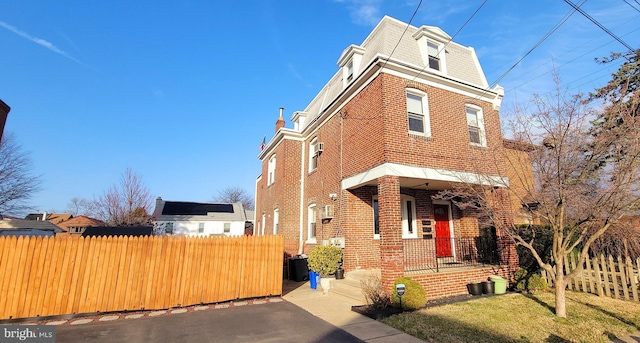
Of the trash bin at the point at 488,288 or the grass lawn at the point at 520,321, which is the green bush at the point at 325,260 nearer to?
the grass lawn at the point at 520,321

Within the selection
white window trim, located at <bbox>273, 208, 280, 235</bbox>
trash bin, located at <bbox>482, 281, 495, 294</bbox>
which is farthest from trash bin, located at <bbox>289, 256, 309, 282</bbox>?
trash bin, located at <bbox>482, 281, 495, 294</bbox>

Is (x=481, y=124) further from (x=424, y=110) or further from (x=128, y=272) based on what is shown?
(x=128, y=272)

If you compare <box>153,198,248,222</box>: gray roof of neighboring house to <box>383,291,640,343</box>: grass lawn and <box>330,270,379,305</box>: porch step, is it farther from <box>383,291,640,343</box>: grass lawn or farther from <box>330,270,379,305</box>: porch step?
<box>383,291,640,343</box>: grass lawn

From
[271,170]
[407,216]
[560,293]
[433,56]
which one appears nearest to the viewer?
[560,293]

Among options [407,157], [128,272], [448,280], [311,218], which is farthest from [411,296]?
[311,218]

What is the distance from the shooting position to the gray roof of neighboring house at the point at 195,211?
118 ft

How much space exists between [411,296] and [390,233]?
1.63 m

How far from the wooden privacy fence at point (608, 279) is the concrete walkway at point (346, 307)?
6464 millimetres

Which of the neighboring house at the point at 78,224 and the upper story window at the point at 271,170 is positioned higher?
the upper story window at the point at 271,170

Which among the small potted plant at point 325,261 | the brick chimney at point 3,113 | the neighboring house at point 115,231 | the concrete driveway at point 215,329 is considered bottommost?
the concrete driveway at point 215,329

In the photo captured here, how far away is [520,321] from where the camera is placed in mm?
6051

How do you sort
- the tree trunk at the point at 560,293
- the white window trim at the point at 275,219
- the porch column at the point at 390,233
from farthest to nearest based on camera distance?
the white window trim at the point at 275,219 < the porch column at the point at 390,233 < the tree trunk at the point at 560,293

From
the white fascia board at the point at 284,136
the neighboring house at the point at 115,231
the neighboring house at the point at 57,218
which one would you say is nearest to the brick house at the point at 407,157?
the white fascia board at the point at 284,136

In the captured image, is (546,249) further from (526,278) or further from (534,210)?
(534,210)
